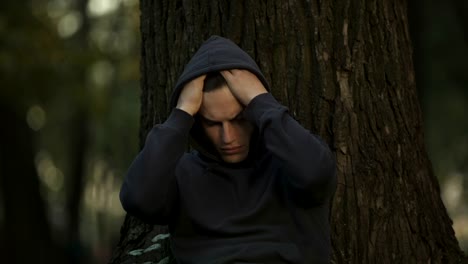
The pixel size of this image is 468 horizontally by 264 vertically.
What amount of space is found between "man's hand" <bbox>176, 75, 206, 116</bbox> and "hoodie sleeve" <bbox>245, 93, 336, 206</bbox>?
223 mm

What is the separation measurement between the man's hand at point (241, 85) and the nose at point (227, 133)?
11cm

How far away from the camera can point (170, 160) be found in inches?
151

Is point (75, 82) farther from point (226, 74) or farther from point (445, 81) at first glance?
point (226, 74)

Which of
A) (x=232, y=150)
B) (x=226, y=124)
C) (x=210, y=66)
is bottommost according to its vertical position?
(x=232, y=150)

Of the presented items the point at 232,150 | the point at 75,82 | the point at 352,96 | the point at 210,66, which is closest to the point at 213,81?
the point at 210,66

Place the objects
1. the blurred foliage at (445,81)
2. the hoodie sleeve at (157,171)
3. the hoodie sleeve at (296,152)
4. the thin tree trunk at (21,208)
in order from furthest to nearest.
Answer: the blurred foliage at (445,81) → the thin tree trunk at (21,208) → the hoodie sleeve at (157,171) → the hoodie sleeve at (296,152)

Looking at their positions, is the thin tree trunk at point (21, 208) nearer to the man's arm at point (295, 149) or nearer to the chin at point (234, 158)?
the chin at point (234, 158)

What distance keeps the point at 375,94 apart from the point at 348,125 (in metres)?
0.25

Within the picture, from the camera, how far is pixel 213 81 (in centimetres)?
386

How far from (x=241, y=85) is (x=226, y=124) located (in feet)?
0.57

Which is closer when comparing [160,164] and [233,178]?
[160,164]

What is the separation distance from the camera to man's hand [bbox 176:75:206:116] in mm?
3836

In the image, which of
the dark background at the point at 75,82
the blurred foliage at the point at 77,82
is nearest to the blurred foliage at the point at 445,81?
the dark background at the point at 75,82

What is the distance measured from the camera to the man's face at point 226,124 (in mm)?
3814
